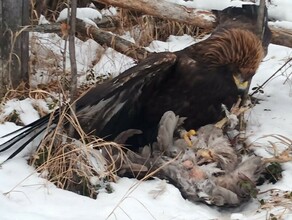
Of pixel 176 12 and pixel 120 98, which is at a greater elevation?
pixel 176 12

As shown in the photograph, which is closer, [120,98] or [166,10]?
[120,98]

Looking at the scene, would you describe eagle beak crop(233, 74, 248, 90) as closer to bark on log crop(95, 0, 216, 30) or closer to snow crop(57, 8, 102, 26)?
→ bark on log crop(95, 0, 216, 30)

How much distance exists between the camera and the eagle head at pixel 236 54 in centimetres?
454

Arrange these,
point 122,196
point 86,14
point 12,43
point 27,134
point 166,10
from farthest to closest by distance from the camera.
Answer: point 86,14 → point 166,10 → point 12,43 → point 27,134 → point 122,196

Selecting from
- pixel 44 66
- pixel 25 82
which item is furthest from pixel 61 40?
pixel 25 82

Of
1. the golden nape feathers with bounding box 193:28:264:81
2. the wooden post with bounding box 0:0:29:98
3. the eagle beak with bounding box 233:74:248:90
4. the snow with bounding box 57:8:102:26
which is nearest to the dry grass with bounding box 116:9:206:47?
the snow with bounding box 57:8:102:26

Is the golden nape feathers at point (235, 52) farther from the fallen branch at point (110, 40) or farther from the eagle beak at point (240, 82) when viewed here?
the fallen branch at point (110, 40)

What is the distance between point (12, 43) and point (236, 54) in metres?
1.61

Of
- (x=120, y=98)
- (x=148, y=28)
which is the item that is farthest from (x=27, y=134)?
(x=148, y=28)

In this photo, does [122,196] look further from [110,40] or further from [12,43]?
[110,40]

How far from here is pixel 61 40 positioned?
6.23 meters

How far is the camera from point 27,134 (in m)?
4.12

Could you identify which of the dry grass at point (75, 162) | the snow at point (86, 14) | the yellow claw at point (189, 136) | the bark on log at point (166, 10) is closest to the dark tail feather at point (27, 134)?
the dry grass at point (75, 162)

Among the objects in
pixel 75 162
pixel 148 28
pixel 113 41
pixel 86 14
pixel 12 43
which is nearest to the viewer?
pixel 75 162
